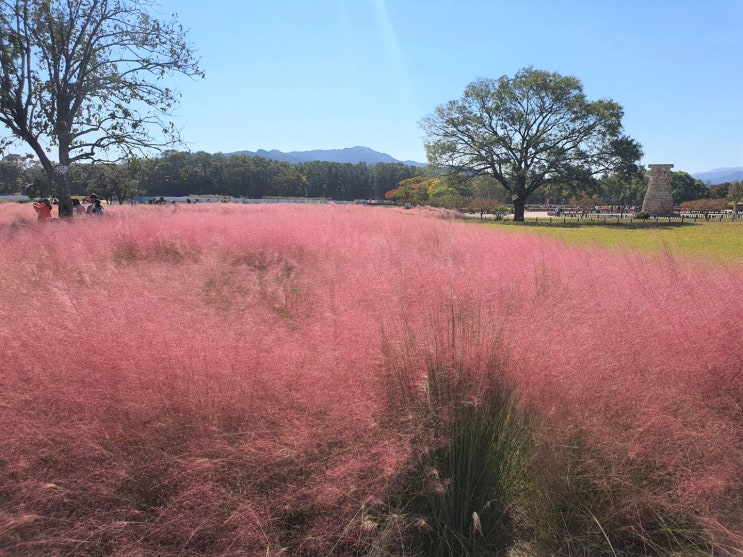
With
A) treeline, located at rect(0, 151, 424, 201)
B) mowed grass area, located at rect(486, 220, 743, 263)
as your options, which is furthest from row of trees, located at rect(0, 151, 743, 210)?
mowed grass area, located at rect(486, 220, 743, 263)

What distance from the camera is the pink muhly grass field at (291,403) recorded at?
2137 millimetres

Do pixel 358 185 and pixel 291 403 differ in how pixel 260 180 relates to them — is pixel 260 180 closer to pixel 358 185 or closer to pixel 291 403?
pixel 358 185

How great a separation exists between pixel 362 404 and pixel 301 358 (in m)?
0.48

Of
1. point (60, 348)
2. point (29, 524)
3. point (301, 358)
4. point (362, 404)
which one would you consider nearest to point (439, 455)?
point (362, 404)

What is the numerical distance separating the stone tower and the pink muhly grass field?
157 ft

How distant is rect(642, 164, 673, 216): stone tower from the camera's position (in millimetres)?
43500

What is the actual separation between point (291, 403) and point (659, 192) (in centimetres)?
→ 5195

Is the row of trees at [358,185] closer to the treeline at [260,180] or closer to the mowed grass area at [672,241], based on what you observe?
the treeline at [260,180]

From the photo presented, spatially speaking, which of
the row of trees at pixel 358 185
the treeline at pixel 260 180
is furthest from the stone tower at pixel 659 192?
the treeline at pixel 260 180

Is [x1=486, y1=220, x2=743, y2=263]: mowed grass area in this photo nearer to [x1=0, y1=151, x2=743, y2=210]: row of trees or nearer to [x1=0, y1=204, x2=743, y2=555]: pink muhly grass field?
[x1=0, y1=204, x2=743, y2=555]: pink muhly grass field

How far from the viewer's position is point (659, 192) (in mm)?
44062

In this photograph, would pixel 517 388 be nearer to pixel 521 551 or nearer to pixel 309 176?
pixel 521 551

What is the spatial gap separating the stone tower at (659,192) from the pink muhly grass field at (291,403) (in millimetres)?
47863

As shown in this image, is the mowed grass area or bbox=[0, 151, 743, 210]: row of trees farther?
bbox=[0, 151, 743, 210]: row of trees
